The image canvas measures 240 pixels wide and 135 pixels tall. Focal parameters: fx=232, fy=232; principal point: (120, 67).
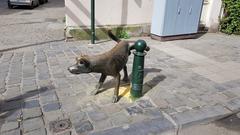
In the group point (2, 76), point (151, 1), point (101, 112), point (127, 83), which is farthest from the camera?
point (151, 1)

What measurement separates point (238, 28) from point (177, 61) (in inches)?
175

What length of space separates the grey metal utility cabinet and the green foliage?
180 cm

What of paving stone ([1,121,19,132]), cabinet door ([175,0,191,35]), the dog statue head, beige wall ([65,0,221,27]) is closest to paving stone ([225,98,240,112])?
the dog statue head

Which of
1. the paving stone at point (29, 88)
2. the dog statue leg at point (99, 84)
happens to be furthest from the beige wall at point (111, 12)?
the dog statue leg at point (99, 84)

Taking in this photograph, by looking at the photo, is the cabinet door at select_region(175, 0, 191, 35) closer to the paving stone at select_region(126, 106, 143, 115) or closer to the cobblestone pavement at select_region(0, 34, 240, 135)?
the cobblestone pavement at select_region(0, 34, 240, 135)

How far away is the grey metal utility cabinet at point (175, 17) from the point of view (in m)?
6.85

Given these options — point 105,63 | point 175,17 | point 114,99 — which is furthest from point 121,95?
point 175,17

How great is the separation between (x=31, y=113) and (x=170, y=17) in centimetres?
506

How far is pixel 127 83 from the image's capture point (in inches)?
168

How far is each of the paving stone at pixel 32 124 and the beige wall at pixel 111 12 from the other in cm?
426

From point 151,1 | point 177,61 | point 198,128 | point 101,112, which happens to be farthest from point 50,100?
point 151,1

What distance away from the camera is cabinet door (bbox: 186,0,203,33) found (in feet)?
23.8

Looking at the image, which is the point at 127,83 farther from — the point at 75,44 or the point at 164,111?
the point at 75,44

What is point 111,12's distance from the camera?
7.17 m
